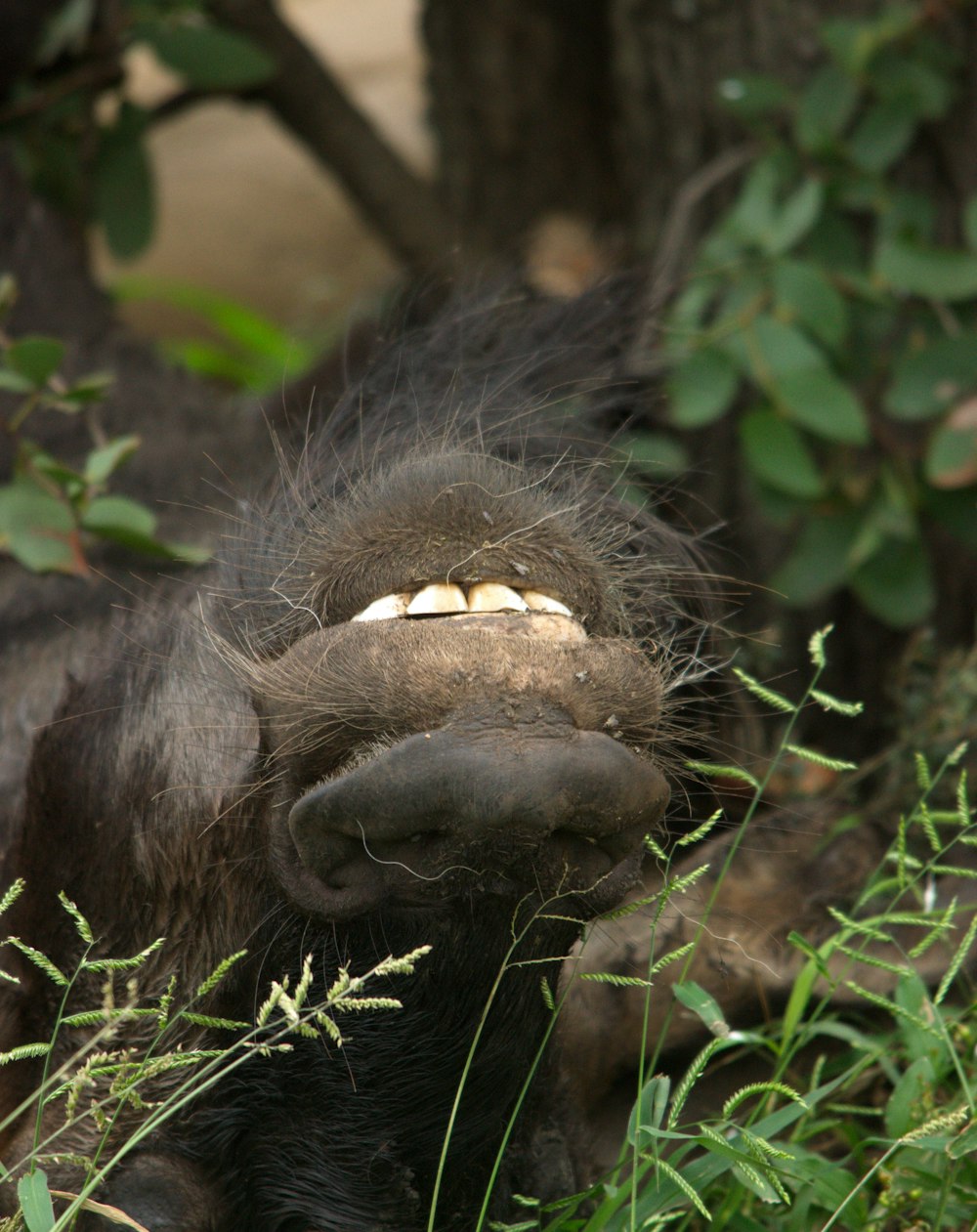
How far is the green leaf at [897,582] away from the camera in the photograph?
3.21m

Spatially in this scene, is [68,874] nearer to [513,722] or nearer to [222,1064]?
[222,1064]

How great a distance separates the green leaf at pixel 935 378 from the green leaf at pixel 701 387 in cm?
34

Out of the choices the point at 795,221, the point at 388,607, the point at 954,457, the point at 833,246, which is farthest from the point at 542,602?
the point at 833,246

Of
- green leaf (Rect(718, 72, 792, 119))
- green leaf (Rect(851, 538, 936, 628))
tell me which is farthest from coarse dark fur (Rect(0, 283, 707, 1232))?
green leaf (Rect(718, 72, 792, 119))

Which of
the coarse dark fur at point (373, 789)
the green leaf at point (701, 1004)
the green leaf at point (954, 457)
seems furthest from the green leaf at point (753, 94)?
the green leaf at point (701, 1004)

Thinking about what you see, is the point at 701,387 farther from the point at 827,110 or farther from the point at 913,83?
the point at 913,83

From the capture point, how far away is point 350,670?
1613 millimetres

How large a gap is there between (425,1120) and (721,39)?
282 cm

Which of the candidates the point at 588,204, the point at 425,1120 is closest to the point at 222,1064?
the point at 425,1120

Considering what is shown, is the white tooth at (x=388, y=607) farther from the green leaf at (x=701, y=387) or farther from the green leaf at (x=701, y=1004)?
the green leaf at (x=701, y=387)

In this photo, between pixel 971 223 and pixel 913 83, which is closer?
pixel 971 223

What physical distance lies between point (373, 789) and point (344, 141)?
3.59 meters

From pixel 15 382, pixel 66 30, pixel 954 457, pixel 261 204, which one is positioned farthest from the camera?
pixel 261 204

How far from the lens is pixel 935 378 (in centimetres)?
311
